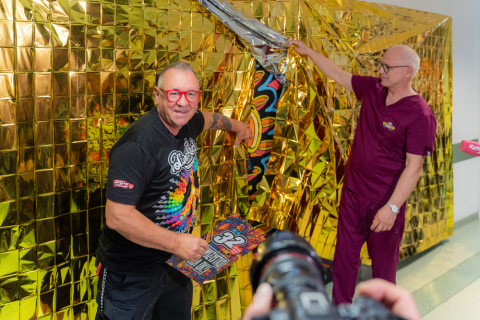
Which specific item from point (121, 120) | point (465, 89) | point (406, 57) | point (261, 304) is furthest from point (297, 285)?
point (465, 89)

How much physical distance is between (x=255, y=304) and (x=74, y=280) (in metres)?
1.42

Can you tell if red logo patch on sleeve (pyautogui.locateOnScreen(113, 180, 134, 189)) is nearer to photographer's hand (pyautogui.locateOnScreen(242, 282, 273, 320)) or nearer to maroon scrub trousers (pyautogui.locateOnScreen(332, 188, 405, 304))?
photographer's hand (pyautogui.locateOnScreen(242, 282, 273, 320))

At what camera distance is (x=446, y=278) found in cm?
286

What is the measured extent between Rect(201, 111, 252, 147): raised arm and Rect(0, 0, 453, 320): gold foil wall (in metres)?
0.07

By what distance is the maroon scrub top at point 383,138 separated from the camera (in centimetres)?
186

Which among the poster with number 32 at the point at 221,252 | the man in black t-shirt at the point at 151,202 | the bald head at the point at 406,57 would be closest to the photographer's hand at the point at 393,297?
the man in black t-shirt at the point at 151,202

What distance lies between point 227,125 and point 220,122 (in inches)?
2.1

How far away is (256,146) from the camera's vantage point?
2.19 metres

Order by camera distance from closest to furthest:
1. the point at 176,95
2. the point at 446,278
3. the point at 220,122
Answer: the point at 176,95 → the point at 220,122 → the point at 446,278

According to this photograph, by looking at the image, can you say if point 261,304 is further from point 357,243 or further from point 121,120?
point 357,243

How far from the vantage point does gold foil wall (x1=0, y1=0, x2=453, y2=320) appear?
153 centimetres

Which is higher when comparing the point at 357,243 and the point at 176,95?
the point at 176,95

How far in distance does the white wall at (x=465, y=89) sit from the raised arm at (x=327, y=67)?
4.85ft

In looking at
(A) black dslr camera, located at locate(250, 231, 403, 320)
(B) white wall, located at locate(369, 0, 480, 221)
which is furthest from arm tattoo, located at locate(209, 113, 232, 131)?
(B) white wall, located at locate(369, 0, 480, 221)
